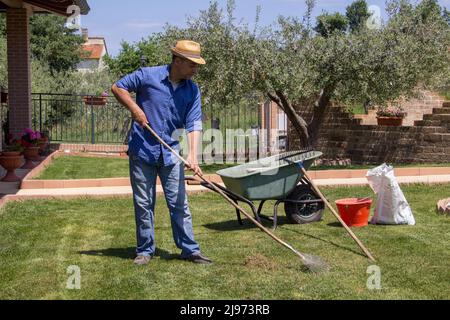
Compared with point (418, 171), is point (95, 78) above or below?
above

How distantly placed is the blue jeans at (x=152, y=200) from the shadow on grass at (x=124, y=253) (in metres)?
0.21

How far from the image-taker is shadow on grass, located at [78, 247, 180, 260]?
5914 mm

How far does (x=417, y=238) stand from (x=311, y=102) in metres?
10.9

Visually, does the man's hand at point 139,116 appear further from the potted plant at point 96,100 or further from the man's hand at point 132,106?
the potted plant at point 96,100

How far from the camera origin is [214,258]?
590 cm

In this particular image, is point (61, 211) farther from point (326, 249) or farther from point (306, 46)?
point (306, 46)

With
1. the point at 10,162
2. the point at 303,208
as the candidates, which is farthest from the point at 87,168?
the point at 303,208

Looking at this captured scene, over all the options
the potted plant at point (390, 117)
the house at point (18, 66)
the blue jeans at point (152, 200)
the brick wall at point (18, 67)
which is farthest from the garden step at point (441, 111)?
the blue jeans at point (152, 200)

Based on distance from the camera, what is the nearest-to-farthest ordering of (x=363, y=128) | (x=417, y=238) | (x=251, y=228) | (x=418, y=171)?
(x=417, y=238), (x=251, y=228), (x=418, y=171), (x=363, y=128)

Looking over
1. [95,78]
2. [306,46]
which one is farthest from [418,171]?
[95,78]

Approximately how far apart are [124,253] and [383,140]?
1112 cm

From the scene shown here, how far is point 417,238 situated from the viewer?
6.68 m

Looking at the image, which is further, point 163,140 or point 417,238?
point 417,238

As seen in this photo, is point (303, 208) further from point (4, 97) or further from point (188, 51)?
point (4, 97)
